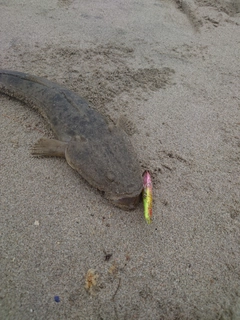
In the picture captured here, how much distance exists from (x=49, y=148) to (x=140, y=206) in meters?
1.07

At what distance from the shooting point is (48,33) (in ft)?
14.2

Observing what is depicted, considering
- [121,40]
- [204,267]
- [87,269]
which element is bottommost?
[87,269]

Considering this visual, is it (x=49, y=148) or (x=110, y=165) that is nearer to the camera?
(x=110, y=165)

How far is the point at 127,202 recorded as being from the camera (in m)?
2.16

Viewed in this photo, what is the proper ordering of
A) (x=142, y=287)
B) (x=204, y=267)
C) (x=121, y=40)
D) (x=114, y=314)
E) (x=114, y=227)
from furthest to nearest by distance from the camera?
(x=121, y=40), (x=114, y=227), (x=204, y=267), (x=142, y=287), (x=114, y=314)

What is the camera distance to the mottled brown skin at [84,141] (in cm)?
220

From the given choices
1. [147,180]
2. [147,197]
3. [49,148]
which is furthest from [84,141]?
[147,197]

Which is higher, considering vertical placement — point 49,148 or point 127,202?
point 127,202

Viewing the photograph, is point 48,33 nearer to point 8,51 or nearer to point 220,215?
point 8,51

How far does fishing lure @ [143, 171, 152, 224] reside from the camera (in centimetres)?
216

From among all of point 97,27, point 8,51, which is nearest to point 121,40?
point 97,27

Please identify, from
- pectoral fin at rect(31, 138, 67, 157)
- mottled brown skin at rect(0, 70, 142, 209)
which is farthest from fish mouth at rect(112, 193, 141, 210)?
pectoral fin at rect(31, 138, 67, 157)

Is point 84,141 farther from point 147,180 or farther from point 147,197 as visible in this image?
point 147,197

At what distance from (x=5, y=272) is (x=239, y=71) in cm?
392
